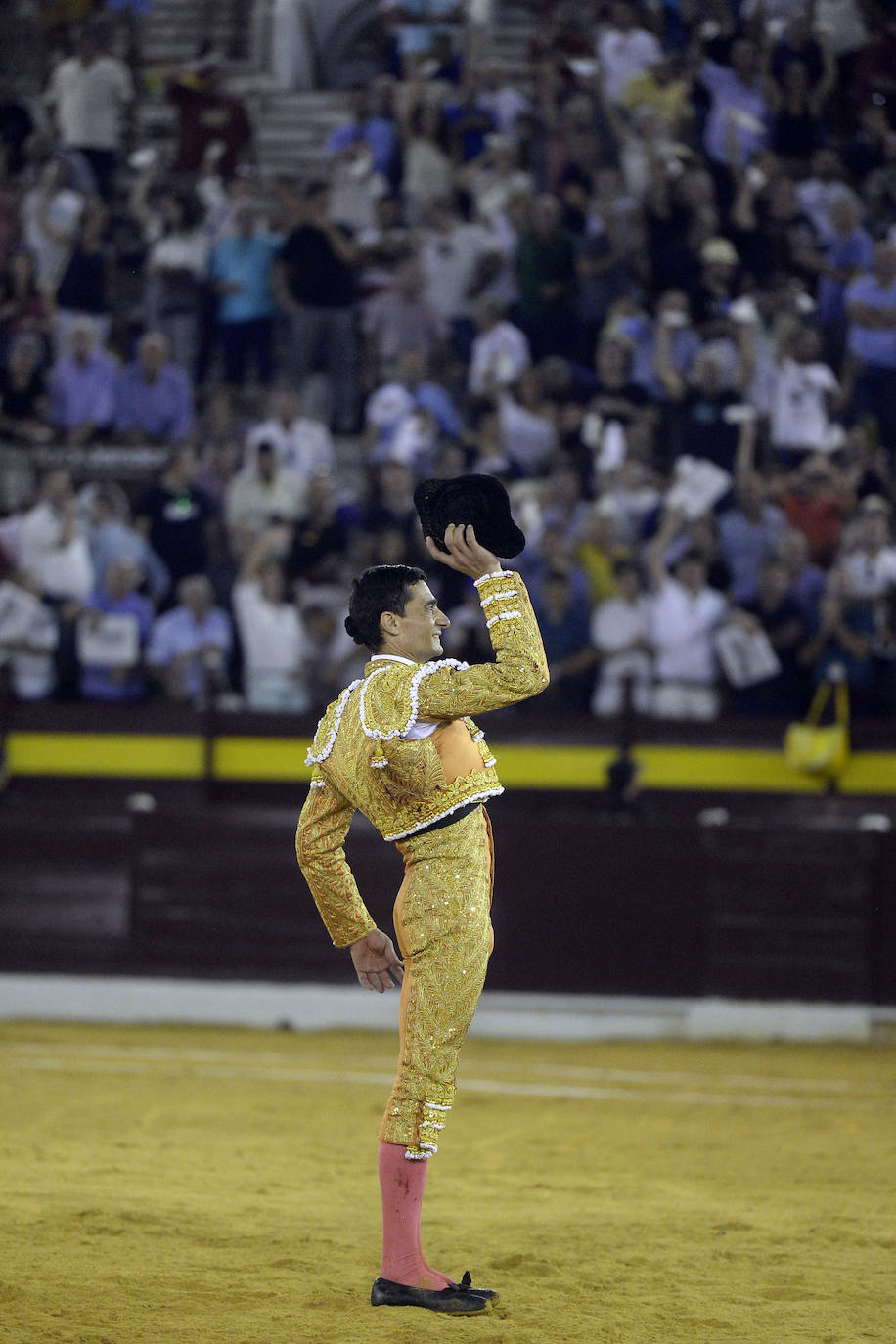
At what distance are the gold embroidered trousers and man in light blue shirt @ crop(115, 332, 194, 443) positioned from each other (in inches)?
Result: 288

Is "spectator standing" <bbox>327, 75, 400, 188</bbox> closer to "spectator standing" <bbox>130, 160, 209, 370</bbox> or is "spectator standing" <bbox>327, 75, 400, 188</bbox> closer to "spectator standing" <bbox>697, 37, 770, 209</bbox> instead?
"spectator standing" <bbox>130, 160, 209, 370</bbox>

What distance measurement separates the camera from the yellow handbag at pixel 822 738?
9062mm

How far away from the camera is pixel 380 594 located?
4316 mm

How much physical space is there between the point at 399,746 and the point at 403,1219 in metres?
1.12

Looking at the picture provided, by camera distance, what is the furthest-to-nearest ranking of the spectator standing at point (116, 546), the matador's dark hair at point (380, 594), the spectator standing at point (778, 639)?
the spectator standing at point (116, 546), the spectator standing at point (778, 639), the matador's dark hair at point (380, 594)

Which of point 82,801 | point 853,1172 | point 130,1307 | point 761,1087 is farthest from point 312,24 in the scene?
point 130,1307

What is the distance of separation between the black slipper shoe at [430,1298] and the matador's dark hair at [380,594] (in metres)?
1.53

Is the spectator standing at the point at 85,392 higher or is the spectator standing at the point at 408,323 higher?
the spectator standing at the point at 408,323

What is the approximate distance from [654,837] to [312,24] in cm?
915

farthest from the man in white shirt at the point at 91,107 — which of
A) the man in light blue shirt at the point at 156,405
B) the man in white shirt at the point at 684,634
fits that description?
the man in white shirt at the point at 684,634

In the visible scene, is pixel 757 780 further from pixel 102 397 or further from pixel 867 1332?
pixel 867 1332

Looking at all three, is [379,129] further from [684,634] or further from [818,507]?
[684,634]

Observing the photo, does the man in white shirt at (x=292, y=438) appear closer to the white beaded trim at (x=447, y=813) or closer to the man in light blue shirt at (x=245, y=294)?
the man in light blue shirt at (x=245, y=294)

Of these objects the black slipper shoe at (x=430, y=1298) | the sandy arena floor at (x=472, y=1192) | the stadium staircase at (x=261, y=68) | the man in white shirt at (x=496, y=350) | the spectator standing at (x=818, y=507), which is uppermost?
the stadium staircase at (x=261, y=68)
